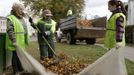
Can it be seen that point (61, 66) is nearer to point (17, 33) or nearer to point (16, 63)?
point (16, 63)

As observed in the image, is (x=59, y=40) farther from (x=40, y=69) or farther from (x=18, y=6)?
(x=40, y=69)

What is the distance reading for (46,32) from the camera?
12.0 m

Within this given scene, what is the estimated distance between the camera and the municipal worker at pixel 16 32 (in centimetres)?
1003

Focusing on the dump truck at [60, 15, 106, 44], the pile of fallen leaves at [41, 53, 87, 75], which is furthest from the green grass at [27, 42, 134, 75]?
the dump truck at [60, 15, 106, 44]

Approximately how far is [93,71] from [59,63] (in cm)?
352

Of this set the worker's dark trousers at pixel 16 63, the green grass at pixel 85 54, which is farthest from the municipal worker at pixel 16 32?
the green grass at pixel 85 54

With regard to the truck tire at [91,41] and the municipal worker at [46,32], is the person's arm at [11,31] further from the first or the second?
the truck tire at [91,41]

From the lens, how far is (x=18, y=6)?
396 inches

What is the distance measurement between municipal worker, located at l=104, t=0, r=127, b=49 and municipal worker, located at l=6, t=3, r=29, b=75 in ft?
6.37

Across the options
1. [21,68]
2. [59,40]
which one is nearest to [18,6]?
[21,68]

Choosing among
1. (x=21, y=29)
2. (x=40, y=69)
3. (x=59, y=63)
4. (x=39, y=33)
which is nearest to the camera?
(x=40, y=69)

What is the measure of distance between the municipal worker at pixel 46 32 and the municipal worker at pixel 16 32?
1.59 meters

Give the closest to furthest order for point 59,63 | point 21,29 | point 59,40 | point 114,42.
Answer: point 114,42 → point 21,29 → point 59,63 → point 59,40

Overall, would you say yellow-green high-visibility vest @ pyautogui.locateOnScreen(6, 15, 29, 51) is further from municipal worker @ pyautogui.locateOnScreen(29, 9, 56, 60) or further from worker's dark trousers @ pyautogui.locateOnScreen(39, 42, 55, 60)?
worker's dark trousers @ pyautogui.locateOnScreen(39, 42, 55, 60)
